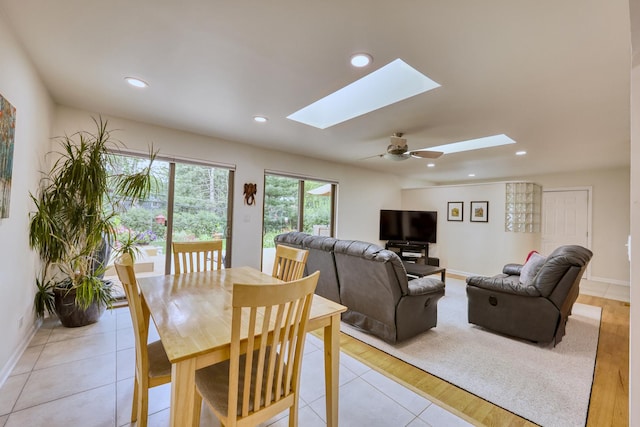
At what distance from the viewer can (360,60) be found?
80.2 inches

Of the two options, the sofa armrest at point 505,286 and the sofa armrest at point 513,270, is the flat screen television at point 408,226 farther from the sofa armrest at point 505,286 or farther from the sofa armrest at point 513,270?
the sofa armrest at point 505,286

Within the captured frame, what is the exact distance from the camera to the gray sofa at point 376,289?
8.63ft

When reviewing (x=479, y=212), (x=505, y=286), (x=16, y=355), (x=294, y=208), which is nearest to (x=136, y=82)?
(x=16, y=355)

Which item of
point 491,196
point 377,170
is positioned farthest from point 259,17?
point 491,196

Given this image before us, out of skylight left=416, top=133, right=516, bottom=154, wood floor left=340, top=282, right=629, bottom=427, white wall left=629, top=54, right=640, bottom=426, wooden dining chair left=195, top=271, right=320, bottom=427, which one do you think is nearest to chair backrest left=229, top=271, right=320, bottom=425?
wooden dining chair left=195, top=271, right=320, bottom=427

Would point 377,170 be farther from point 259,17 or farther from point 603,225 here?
point 259,17

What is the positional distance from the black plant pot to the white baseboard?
7.7 inches

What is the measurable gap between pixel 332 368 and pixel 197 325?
782mm

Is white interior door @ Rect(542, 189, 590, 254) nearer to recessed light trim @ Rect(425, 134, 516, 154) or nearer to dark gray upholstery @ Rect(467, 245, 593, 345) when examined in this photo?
recessed light trim @ Rect(425, 134, 516, 154)

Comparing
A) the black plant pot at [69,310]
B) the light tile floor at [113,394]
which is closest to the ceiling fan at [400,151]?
the light tile floor at [113,394]

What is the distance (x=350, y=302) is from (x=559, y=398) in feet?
5.80

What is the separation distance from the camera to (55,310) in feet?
9.25

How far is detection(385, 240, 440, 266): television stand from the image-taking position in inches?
246

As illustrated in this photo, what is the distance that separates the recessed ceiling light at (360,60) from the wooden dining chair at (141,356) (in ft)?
6.26
